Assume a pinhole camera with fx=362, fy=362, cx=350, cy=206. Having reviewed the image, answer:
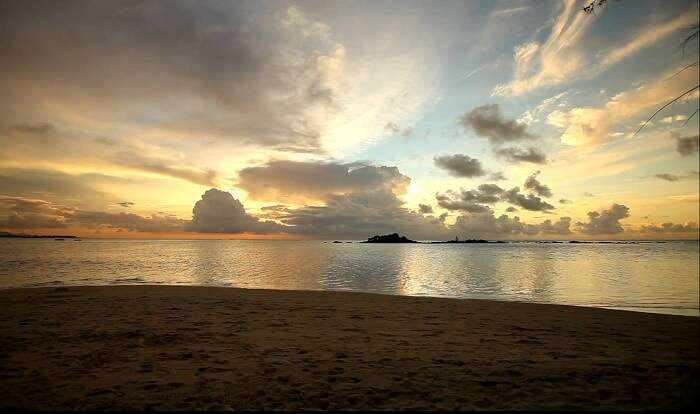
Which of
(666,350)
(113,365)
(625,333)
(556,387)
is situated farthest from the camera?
(625,333)

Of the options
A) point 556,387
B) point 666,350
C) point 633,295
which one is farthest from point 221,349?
point 633,295

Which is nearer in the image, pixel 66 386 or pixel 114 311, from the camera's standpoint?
pixel 66 386

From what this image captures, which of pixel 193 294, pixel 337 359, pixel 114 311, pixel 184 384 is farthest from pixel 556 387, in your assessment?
pixel 193 294

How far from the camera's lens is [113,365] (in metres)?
8.82

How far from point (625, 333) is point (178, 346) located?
14.9m

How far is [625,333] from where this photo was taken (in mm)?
12789

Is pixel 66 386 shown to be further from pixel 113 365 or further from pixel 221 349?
pixel 221 349

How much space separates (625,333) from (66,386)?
16461 millimetres

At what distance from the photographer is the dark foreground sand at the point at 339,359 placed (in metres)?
6.86

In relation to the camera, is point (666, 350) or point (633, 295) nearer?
point (666, 350)

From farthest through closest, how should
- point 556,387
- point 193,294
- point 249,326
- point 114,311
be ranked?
point 193,294
point 114,311
point 249,326
point 556,387

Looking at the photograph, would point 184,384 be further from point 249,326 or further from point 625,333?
point 625,333

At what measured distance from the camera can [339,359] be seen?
373 inches

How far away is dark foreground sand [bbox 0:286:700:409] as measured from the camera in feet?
22.5
